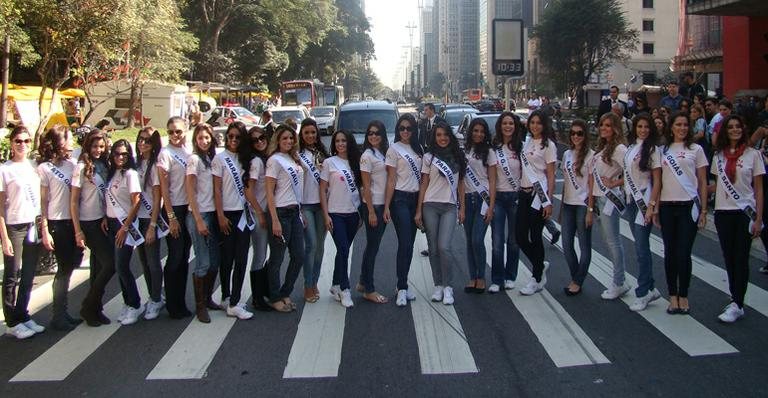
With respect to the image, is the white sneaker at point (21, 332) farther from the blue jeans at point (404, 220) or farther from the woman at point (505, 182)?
the woman at point (505, 182)

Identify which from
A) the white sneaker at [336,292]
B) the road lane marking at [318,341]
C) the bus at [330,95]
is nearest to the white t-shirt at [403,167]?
the white sneaker at [336,292]

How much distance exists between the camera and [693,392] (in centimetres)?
446

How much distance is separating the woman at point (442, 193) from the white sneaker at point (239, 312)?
176cm

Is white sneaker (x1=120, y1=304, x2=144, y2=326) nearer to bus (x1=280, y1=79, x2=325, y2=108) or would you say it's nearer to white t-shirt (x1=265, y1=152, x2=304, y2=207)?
white t-shirt (x1=265, y1=152, x2=304, y2=207)

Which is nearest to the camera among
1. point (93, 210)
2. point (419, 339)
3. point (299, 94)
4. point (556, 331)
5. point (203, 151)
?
point (419, 339)

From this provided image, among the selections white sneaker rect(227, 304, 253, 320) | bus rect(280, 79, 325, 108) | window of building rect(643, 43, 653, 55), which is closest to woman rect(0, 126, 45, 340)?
white sneaker rect(227, 304, 253, 320)

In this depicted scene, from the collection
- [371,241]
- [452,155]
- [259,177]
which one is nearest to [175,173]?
[259,177]

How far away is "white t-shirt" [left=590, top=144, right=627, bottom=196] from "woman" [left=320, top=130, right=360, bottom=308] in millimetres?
2251

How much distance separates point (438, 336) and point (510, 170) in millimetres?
1932

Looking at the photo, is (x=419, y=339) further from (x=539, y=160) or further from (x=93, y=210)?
(x=93, y=210)

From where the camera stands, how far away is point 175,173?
6.11 metres

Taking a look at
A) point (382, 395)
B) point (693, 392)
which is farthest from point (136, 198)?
point (693, 392)

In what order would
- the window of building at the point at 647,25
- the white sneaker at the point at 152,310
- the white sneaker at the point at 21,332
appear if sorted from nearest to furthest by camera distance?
the white sneaker at the point at 21,332, the white sneaker at the point at 152,310, the window of building at the point at 647,25

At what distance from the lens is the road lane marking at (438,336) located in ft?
16.6
